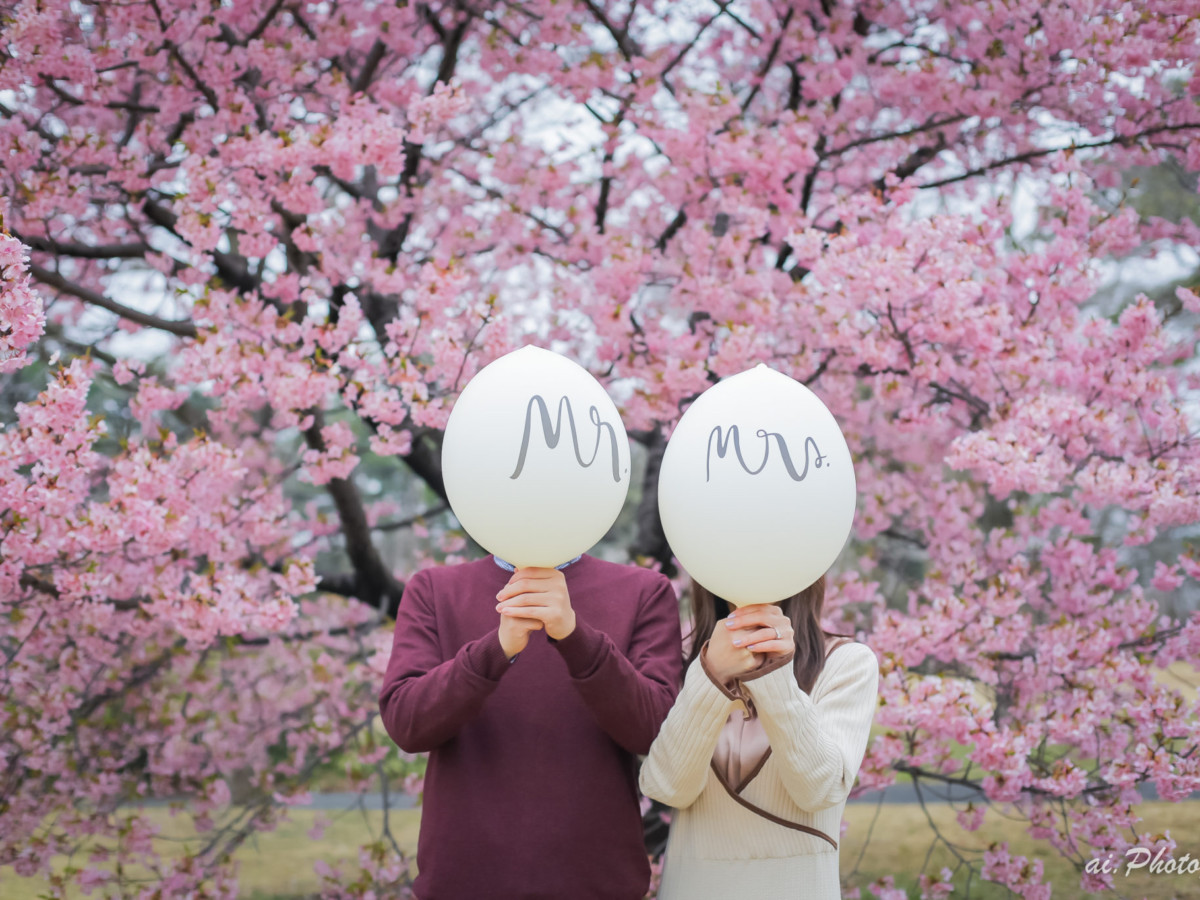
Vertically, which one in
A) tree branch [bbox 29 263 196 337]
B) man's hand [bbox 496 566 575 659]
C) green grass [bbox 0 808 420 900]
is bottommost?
green grass [bbox 0 808 420 900]

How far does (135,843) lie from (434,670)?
2912mm

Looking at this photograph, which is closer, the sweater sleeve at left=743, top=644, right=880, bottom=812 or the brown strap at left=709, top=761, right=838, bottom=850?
the sweater sleeve at left=743, top=644, right=880, bottom=812

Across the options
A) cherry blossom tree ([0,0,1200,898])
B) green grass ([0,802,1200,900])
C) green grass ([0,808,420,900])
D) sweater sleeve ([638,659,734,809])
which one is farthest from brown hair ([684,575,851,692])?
green grass ([0,808,420,900])

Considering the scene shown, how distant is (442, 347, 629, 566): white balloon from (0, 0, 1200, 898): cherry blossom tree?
144cm

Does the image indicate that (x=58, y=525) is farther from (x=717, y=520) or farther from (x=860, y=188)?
(x=860, y=188)

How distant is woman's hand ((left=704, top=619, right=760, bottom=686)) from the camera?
4.65 ft

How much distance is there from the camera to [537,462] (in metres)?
1.36

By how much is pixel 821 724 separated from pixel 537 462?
669mm

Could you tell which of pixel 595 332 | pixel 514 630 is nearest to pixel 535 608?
pixel 514 630

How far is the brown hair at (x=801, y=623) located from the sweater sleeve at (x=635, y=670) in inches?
2.7

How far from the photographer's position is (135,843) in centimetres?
359

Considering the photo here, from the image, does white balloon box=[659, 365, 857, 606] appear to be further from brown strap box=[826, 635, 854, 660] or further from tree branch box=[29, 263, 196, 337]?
tree branch box=[29, 263, 196, 337]

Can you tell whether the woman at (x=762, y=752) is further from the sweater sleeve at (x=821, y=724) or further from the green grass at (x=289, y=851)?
the green grass at (x=289, y=851)

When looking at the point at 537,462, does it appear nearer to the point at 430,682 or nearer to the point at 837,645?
the point at 430,682
